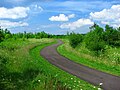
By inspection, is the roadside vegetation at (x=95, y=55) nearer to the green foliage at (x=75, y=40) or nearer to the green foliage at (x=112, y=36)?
the green foliage at (x=75, y=40)

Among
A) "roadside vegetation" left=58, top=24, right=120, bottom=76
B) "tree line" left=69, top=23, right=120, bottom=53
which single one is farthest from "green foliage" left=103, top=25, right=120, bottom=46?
"roadside vegetation" left=58, top=24, right=120, bottom=76

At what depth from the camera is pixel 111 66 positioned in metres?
30.2

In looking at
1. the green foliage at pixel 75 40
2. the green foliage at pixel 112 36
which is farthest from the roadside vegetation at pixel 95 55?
the green foliage at pixel 112 36

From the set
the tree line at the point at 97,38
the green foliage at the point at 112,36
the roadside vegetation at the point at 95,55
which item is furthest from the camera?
the green foliage at the point at 112,36

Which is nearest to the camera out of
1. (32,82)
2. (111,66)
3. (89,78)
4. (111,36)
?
(32,82)

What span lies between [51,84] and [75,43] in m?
45.0

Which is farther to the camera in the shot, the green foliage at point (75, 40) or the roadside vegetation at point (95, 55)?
the green foliage at point (75, 40)

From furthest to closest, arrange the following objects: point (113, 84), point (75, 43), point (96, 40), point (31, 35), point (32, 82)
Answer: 1. point (31, 35)
2. point (75, 43)
3. point (96, 40)
4. point (113, 84)
5. point (32, 82)

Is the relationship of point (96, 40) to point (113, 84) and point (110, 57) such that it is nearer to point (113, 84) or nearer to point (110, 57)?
point (110, 57)

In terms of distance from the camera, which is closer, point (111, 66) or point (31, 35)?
point (111, 66)

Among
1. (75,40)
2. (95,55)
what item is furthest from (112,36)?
(95,55)

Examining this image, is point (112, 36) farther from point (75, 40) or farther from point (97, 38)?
point (97, 38)

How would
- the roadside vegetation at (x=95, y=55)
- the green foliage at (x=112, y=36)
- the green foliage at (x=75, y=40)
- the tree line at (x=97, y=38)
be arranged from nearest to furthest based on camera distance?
the roadside vegetation at (x=95, y=55) → the tree line at (x=97, y=38) → the green foliage at (x=75, y=40) → the green foliage at (x=112, y=36)

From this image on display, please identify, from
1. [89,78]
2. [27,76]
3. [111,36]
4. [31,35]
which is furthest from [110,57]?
[31,35]
